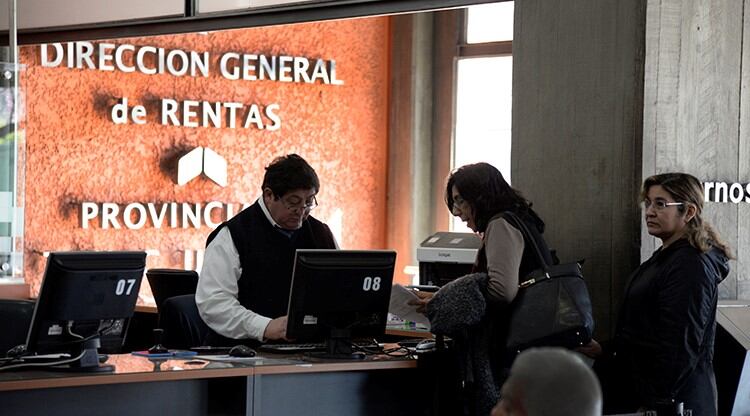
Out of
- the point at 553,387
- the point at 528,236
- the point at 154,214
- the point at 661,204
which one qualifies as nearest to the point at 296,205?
the point at 528,236

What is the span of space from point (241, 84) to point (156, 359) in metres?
5.94

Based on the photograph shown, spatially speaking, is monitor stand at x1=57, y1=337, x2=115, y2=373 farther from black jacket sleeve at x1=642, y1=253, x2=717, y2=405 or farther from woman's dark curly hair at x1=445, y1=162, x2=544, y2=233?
black jacket sleeve at x1=642, y1=253, x2=717, y2=405

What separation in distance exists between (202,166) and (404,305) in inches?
215

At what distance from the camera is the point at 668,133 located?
18.2 feet

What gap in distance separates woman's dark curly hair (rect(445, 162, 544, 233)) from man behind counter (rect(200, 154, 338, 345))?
0.72 metres

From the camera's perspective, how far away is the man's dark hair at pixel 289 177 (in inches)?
203

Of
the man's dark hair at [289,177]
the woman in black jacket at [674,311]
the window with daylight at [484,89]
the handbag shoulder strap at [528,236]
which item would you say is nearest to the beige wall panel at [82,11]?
the man's dark hair at [289,177]

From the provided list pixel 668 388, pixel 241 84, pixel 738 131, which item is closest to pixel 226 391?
pixel 668 388

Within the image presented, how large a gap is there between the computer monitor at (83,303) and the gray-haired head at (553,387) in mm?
2503

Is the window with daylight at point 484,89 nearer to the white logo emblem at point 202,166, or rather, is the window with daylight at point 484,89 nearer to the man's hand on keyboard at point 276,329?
the white logo emblem at point 202,166

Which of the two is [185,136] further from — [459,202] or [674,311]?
[674,311]

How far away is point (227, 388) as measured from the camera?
15.3 ft

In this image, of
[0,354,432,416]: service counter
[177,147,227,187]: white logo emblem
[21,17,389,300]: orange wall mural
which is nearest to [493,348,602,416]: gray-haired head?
[0,354,432,416]: service counter

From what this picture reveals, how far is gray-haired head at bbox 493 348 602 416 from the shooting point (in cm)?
199
